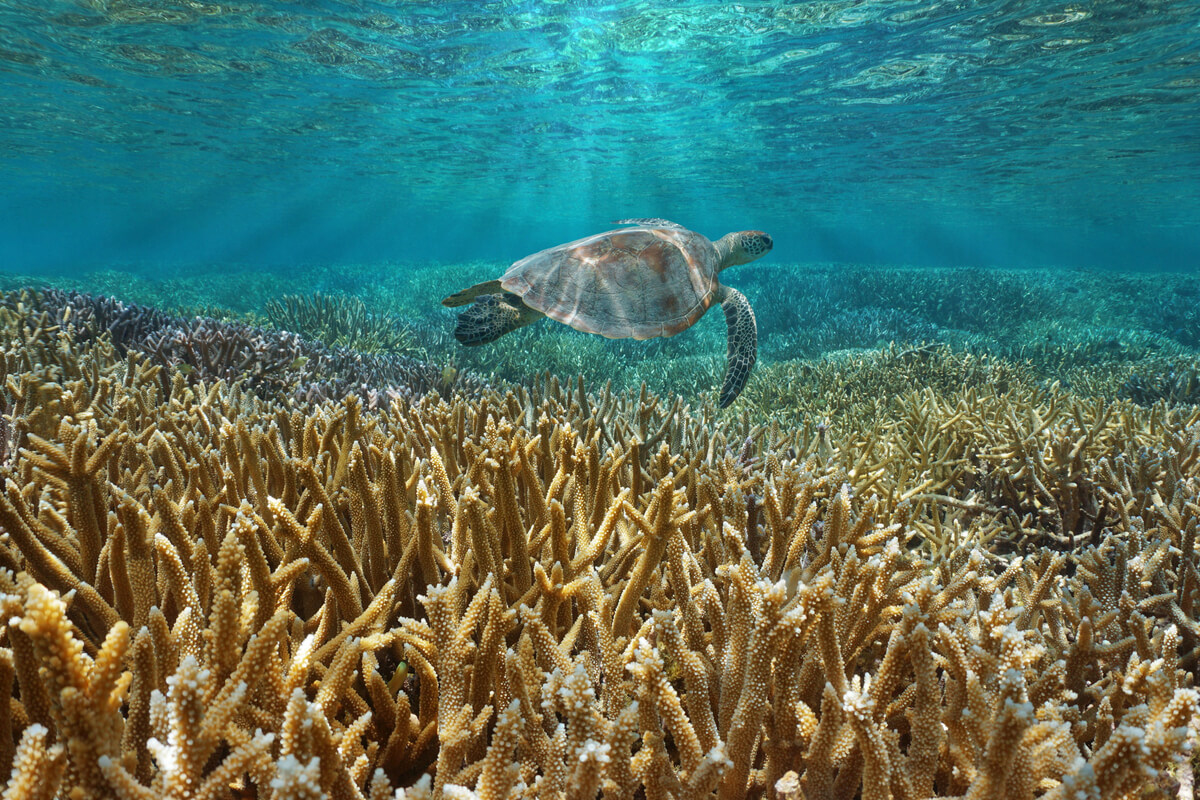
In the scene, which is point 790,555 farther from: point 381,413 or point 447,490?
point 381,413

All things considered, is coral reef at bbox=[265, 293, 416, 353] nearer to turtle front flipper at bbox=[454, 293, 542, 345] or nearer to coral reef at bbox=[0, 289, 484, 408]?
coral reef at bbox=[0, 289, 484, 408]

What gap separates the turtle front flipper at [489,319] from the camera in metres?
6.00

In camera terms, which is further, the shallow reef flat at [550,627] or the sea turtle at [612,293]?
the sea turtle at [612,293]

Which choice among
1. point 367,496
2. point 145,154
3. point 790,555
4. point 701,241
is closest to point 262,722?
point 367,496

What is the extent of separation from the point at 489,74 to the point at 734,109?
402 inches

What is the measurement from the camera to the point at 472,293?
6.25 metres

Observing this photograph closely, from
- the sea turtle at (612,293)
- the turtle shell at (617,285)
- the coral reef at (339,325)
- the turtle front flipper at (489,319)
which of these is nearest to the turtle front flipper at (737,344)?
the sea turtle at (612,293)

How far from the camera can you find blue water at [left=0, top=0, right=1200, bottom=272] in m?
15.6

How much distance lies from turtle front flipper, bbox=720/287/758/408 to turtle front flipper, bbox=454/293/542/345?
7.34 feet

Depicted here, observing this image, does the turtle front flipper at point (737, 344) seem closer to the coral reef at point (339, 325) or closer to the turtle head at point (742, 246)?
the turtle head at point (742, 246)

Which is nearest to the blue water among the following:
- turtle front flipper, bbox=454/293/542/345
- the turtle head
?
the turtle head

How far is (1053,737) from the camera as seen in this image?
1.18m

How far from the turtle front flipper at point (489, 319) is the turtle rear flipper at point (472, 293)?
111mm

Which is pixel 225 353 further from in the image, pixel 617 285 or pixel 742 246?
pixel 742 246
